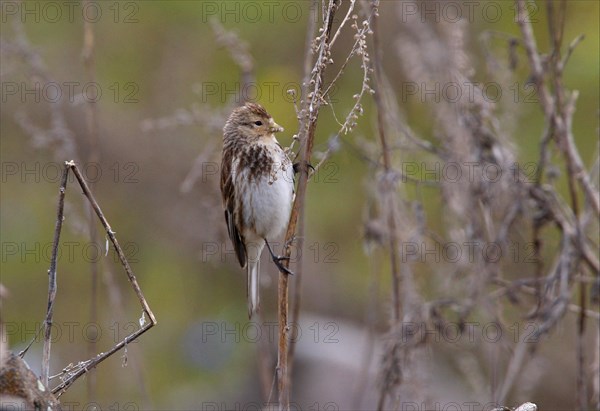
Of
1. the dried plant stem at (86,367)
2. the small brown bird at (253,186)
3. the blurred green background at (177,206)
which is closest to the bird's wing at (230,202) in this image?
the small brown bird at (253,186)

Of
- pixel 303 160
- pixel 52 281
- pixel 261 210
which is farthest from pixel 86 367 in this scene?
pixel 261 210

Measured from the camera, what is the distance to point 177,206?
777 cm

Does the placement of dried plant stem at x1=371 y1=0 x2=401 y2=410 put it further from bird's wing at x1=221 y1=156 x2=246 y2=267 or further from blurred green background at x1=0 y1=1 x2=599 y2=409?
blurred green background at x1=0 y1=1 x2=599 y2=409

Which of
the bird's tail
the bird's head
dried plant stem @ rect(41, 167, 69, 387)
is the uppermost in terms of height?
the bird's head

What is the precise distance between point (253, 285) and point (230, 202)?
0.44 m

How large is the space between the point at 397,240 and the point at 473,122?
685 mm

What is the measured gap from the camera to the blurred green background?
699 cm

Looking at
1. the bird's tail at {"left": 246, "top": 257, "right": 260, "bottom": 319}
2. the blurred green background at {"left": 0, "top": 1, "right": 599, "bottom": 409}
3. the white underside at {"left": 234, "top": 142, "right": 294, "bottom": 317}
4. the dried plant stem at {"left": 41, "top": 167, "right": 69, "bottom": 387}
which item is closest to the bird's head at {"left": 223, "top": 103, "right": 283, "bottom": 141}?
the white underside at {"left": 234, "top": 142, "right": 294, "bottom": 317}

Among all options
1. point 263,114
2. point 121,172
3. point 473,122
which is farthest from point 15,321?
point 473,122

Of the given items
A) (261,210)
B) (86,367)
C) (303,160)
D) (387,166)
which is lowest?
(86,367)

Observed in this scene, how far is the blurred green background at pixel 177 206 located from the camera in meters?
6.99

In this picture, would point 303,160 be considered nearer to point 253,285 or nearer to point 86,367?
point 86,367

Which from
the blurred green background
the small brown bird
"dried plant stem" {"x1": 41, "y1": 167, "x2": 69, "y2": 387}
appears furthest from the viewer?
the blurred green background

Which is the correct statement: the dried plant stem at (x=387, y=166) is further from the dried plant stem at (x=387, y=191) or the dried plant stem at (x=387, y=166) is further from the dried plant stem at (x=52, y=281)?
the dried plant stem at (x=52, y=281)
